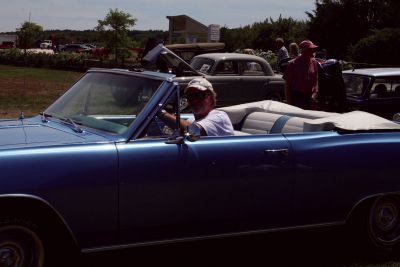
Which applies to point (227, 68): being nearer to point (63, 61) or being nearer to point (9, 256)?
point (9, 256)

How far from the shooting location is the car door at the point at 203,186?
12.7 feet

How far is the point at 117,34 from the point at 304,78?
34.5m

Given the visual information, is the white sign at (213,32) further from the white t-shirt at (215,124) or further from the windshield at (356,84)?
the white t-shirt at (215,124)

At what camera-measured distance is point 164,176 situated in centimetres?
392

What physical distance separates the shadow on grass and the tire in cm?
70

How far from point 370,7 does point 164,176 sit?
161ft

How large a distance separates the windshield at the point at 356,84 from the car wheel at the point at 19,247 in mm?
8358

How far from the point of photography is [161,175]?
391 cm

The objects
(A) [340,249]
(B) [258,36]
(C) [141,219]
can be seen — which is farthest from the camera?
(B) [258,36]

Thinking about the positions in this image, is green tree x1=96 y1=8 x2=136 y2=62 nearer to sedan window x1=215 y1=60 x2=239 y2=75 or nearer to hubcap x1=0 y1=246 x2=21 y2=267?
sedan window x1=215 y1=60 x2=239 y2=75

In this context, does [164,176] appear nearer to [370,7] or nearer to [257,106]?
[257,106]

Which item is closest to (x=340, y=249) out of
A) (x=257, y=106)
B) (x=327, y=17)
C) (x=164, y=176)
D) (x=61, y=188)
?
(x=257, y=106)

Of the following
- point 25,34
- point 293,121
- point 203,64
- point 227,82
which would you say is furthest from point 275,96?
point 293,121

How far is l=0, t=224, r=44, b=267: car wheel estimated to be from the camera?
3.60 metres
